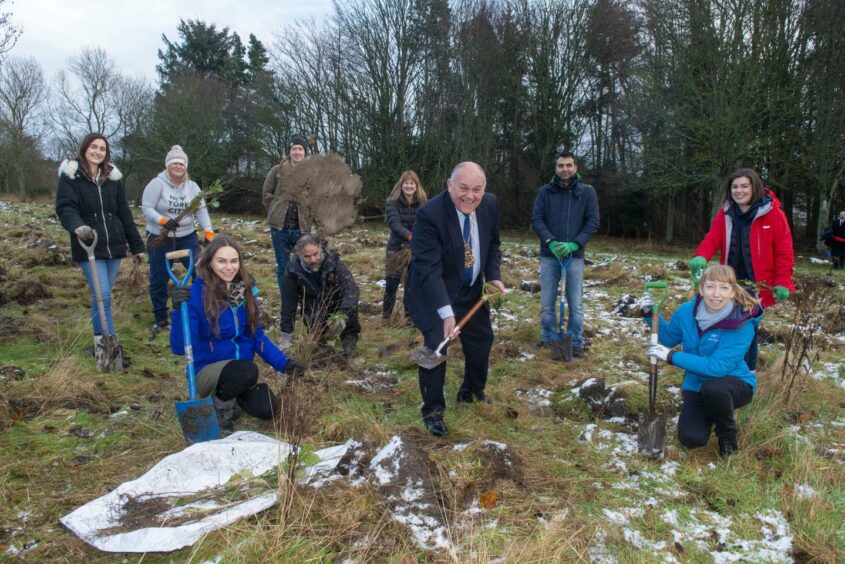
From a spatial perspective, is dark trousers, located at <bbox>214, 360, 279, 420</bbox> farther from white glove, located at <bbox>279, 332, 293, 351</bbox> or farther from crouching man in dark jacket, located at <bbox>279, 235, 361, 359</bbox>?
crouching man in dark jacket, located at <bbox>279, 235, 361, 359</bbox>

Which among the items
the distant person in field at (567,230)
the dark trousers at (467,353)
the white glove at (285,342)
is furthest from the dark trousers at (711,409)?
the white glove at (285,342)

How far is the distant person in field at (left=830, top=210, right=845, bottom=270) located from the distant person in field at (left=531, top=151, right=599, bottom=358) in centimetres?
1036

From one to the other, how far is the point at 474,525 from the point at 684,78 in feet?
53.3

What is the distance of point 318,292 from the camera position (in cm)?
487

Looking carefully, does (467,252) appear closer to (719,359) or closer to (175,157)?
(719,359)

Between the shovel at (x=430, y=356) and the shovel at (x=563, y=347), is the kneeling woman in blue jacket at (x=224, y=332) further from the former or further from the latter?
the shovel at (x=563, y=347)

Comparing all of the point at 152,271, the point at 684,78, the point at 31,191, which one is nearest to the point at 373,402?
the point at 152,271

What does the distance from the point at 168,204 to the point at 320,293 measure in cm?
173

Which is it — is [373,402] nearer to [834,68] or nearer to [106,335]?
[106,335]

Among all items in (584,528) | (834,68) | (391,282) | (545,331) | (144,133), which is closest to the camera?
(584,528)

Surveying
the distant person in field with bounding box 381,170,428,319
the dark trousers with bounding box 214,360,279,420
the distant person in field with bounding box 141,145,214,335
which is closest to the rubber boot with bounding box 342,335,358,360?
the distant person in field with bounding box 381,170,428,319

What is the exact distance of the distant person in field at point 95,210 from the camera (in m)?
4.41

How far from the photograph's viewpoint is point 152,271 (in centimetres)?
541

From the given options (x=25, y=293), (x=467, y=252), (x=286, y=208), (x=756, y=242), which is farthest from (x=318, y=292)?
(x=25, y=293)
